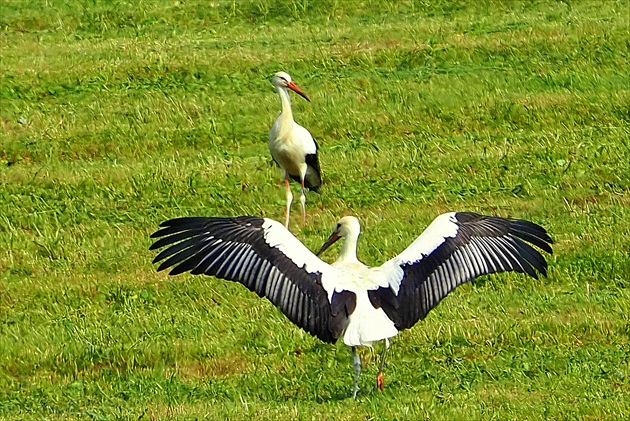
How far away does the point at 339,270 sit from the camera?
9.34 meters

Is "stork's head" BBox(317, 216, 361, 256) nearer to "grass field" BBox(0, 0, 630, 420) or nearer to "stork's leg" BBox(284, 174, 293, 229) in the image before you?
"grass field" BBox(0, 0, 630, 420)

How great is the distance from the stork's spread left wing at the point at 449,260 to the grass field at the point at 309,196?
0.56 metres

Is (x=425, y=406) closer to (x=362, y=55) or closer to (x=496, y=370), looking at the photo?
(x=496, y=370)

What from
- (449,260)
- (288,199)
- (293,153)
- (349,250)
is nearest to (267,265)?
(349,250)

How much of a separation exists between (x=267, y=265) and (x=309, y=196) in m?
5.35

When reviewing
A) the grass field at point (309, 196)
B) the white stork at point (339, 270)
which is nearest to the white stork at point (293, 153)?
the grass field at point (309, 196)

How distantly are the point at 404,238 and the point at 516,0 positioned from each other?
9.01m

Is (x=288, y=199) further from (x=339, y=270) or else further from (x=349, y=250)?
(x=339, y=270)

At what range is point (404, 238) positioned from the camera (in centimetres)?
1267

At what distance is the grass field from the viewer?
942 cm

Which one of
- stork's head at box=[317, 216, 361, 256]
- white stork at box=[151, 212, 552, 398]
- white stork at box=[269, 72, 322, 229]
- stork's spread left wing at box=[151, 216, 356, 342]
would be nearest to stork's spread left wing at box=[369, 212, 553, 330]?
white stork at box=[151, 212, 552, 398]

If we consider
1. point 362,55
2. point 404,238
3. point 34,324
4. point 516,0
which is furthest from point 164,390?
point 516,0

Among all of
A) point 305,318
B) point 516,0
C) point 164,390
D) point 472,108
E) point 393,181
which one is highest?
point 516,0

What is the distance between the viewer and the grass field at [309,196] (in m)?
9.42
